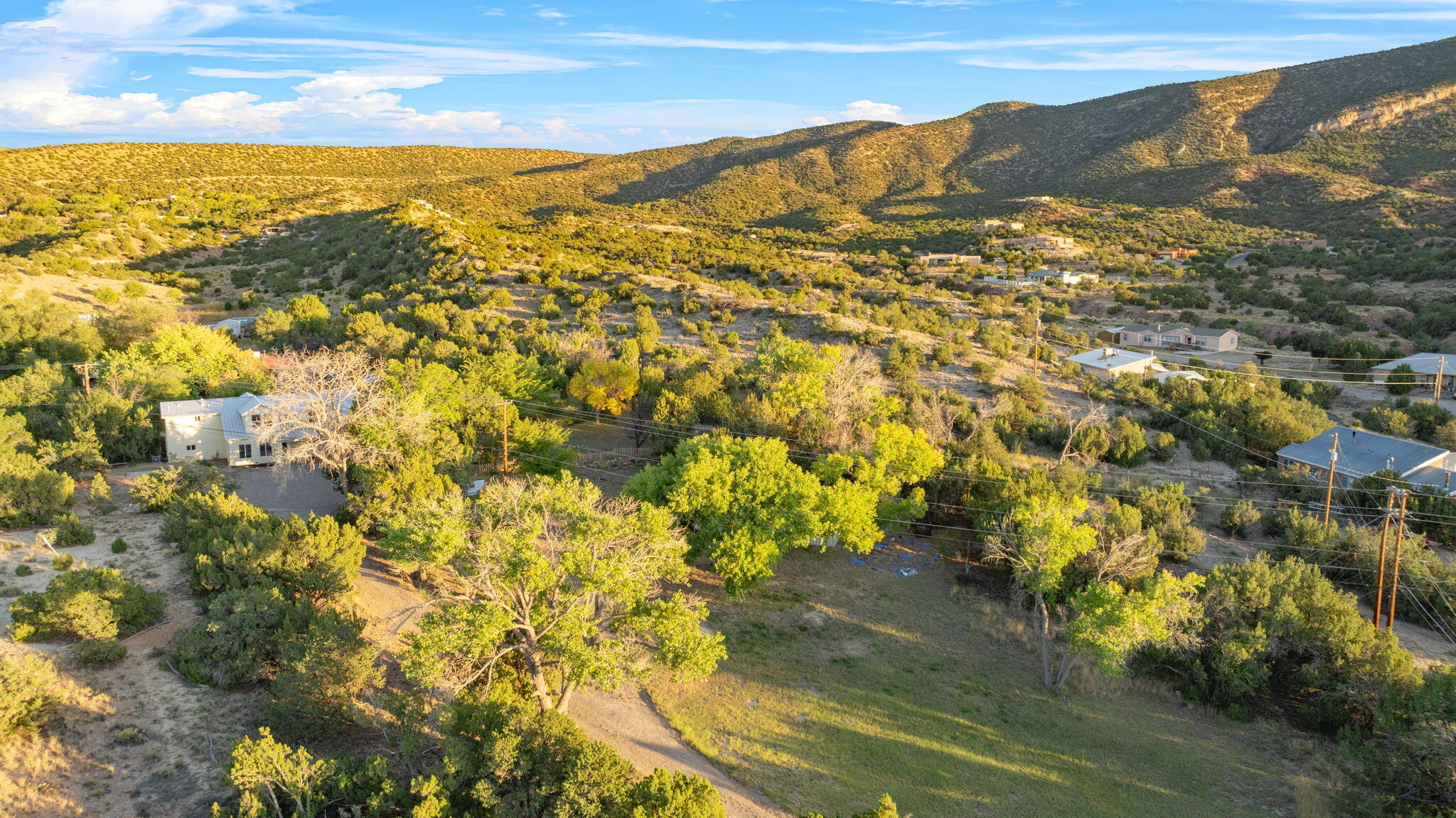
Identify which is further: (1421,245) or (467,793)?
(1421,245)

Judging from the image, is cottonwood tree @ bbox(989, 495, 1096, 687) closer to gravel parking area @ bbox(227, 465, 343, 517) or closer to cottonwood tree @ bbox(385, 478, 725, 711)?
cottonwood tree @ bbox(385, 478, 725, 711)

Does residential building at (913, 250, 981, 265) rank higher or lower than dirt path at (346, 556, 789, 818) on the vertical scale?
higher

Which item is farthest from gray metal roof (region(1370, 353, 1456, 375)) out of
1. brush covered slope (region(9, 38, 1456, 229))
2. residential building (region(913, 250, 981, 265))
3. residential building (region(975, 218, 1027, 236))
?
residential building (region(975, 218, 1027, 236))

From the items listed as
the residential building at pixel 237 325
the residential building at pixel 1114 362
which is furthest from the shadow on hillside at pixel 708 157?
the residential building at pixel 1114 362

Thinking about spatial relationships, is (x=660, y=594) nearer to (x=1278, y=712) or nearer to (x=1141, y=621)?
(x=1141, y=621)

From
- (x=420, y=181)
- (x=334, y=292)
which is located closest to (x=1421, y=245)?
(x=334, y=292)

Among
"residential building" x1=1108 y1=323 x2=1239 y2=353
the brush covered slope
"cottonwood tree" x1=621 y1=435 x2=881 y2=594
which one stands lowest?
"cottonwood tree" x1=621 y1=435 x2=881 y2=594
